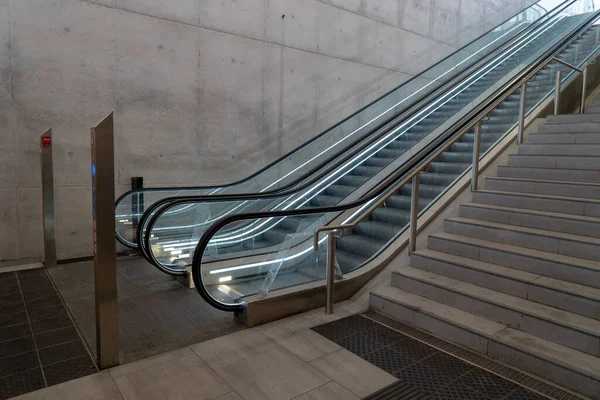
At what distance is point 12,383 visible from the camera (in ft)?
7.47

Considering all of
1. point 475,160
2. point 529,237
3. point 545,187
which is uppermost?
point 475,160

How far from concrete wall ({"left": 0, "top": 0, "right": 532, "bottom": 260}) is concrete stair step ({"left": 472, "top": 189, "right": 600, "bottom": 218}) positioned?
3613 millimetres

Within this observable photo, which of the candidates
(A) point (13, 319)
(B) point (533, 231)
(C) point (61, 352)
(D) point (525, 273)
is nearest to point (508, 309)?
(D) point (525, 273)

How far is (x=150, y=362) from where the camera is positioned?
2.53 m

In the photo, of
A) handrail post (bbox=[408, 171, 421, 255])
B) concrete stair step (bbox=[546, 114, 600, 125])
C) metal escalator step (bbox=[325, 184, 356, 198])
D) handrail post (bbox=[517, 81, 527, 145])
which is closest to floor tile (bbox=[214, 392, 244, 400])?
handrail post (bbox=[408, 171, 421, 255])

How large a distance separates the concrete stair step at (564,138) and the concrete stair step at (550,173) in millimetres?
696

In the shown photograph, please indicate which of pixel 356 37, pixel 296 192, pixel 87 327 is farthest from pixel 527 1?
pixel 87 327

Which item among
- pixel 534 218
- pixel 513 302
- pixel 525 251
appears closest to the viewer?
pixel 513 302

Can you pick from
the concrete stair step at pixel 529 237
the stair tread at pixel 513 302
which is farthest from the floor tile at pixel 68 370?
the concrete stair step at pixel 529 237

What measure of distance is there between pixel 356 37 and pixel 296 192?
13.5 feet

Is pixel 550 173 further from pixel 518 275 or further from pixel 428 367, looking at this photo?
pixel 428 367

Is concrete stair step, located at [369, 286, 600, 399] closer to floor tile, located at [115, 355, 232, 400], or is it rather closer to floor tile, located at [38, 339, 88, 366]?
floor tile, located at [115, 355, 232, 400]

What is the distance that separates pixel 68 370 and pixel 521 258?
3.40m

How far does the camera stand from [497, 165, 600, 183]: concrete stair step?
3.84m
